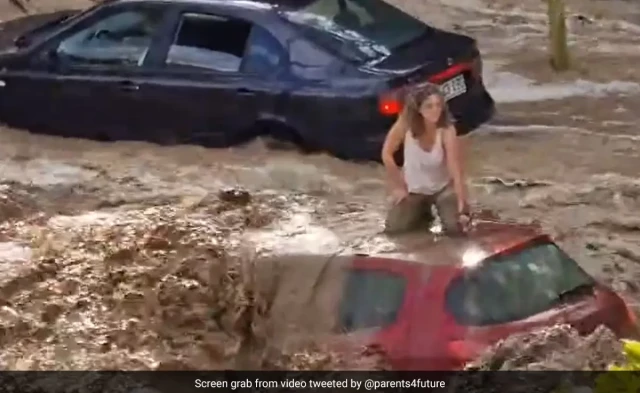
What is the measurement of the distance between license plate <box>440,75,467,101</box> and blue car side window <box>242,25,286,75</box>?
10.4 inches

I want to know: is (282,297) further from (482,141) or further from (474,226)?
(482,141)

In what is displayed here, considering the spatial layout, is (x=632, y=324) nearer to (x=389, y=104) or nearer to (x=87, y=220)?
(x=389, y=104)

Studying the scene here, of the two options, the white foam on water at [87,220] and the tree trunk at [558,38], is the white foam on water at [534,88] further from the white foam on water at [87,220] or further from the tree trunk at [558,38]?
the white foam on water at [87,220]

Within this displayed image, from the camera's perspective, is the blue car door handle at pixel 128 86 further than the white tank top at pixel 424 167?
Yes

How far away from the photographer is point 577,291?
57.7 inches

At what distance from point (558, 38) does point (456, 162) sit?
0.39 m

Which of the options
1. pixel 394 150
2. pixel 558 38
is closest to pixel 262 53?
pixel 394 150

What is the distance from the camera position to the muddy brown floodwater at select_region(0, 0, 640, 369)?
1.50m

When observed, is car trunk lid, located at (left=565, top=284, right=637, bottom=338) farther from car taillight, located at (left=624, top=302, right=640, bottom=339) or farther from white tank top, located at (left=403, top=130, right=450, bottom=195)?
white tank top, located at (left=403, top=130, right=450, bottom=195)

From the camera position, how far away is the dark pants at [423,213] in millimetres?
1527

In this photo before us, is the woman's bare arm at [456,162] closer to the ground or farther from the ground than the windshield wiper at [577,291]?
farther from the ground

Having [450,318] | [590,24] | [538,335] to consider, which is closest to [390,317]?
[450,318]

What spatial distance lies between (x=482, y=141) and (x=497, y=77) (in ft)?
0.55

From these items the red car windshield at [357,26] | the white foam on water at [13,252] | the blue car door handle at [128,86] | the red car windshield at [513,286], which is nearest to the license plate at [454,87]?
the red car windshield at [357,26]
